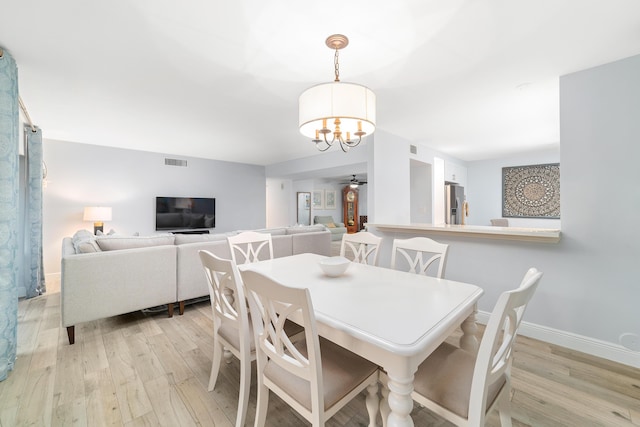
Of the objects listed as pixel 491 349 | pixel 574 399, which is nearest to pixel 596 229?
pixel 574 399

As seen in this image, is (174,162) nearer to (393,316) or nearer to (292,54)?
(292,54)

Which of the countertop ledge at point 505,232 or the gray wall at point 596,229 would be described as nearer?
the gray wall at point 596,229

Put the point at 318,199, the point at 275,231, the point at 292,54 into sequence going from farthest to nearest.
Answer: the point at 318,199
the point at 275,231
the point at 292,54

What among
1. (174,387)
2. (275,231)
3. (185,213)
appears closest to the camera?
(174,387)

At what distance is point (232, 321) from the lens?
4.76 ft

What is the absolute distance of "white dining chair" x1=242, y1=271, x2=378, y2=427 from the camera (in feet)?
3.03

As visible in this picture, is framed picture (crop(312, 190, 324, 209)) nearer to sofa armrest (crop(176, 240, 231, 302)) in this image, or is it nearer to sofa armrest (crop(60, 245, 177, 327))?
sofa armrest (crop(176, 240, 231, 302))

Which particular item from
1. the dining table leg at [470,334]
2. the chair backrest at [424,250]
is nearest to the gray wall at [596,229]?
the chair backrest at [424,250]

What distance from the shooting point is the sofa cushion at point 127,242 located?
2.52 metres

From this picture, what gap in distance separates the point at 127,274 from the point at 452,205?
5.49 meters

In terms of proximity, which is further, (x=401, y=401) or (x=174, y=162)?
(x=174, y=162)

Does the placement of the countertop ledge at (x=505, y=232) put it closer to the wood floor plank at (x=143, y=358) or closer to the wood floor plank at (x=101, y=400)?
the wood floor plank at (x=143, y=358)

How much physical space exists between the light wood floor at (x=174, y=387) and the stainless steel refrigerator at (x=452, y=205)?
3.36m

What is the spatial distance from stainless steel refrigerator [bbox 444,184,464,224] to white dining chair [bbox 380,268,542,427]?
4.52 metres
